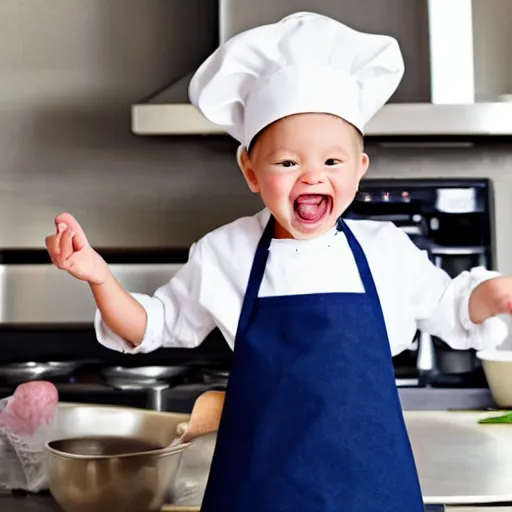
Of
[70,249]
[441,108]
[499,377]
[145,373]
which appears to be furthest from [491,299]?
[145,373]

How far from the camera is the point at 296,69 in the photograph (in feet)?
2.13

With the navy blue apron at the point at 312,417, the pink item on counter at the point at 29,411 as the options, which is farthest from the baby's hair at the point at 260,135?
the pink item on counter at the point at 29,411

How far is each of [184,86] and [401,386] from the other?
0.65 m

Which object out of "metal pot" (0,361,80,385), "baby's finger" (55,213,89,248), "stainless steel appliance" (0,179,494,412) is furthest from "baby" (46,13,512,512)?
"metal pot" (0,361,80,385)

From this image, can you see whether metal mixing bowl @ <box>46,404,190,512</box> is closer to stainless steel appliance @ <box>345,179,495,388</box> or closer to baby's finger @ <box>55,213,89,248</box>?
baby's finger @ <box>55,213,89,248</box>

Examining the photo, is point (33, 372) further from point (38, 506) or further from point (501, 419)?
point (501, 419)

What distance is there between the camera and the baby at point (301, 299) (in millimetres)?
618

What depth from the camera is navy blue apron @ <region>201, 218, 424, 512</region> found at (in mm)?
613

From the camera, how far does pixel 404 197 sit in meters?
1.20

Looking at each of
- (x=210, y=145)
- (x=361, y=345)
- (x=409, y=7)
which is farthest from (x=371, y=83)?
(x=210, y=145)

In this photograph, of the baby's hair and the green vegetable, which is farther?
the green vegetable

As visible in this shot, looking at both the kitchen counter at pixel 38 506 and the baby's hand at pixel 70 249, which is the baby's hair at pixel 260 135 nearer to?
the baby's hand at pixel 70 249

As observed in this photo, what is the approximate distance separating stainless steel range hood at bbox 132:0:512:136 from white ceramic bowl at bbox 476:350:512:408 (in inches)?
14.3

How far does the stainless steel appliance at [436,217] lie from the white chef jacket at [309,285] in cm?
48
